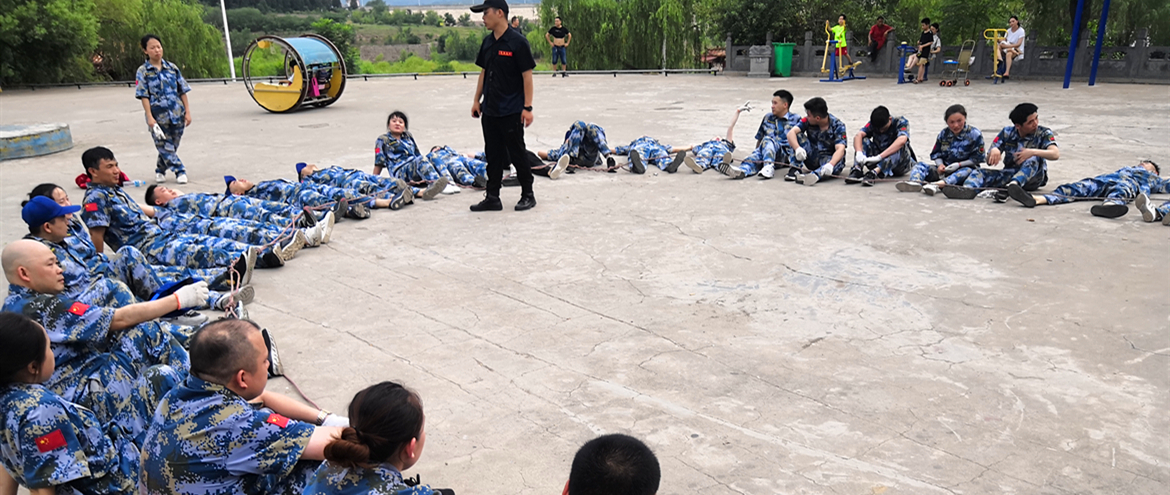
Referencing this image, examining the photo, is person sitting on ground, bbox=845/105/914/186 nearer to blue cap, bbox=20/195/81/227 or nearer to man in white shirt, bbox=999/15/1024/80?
blue cap, bbox=20/195/81/227

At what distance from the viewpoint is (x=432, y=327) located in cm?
454

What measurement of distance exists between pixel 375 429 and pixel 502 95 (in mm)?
4920

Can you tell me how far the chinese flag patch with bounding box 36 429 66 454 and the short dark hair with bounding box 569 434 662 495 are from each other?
66.5 inches

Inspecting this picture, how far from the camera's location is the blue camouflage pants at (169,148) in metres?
8.60

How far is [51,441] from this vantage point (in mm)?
2516

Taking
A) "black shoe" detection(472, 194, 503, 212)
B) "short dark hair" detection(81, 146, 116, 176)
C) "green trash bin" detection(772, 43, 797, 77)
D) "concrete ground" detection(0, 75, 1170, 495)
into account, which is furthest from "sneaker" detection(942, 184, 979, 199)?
"green trash bin" detection(772, 43, 797, 77)

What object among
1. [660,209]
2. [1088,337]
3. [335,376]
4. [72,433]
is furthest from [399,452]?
[660,209]

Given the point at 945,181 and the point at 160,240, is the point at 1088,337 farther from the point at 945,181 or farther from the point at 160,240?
the point at 160,240

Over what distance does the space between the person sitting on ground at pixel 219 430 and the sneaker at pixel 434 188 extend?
4.87 m

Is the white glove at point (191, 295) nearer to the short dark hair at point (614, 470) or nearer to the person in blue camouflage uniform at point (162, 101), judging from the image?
the short dark hair at point (614, 470)

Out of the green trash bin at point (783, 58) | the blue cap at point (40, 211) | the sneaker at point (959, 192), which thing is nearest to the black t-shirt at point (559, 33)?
the green trash bin at point (783, 58)

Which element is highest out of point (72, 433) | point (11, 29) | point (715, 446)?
point (11, 29)

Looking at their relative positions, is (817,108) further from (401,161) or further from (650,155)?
(401,161)

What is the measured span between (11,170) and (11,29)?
11153 mm
